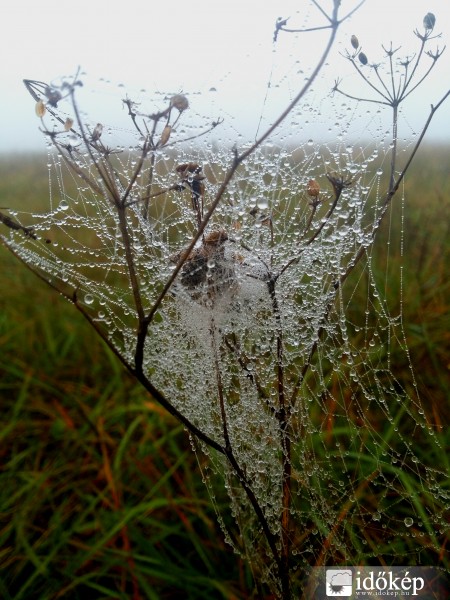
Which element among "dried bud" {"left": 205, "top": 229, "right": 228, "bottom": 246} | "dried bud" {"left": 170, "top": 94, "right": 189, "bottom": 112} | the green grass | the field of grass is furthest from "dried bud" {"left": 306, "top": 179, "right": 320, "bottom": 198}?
the green grass

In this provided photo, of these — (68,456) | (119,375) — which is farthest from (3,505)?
(119,375)

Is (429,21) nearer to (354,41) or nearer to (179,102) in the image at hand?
(354,41)

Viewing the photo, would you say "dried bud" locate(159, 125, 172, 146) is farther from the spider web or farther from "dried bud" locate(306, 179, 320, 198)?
"dried bud" locate(306, 179, 320, 198)

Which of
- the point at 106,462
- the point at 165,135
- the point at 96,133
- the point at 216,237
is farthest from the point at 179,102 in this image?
the point at 106,462

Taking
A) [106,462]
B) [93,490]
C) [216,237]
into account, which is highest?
[216,237]

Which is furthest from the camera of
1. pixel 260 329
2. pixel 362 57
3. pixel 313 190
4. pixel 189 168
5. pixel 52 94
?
pixel 260 329

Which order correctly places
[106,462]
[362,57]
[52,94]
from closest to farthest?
1. [52,94]
2. [362,57]
3. [106,462]

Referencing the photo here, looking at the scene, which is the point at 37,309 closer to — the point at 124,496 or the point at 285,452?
the point at 124,496
